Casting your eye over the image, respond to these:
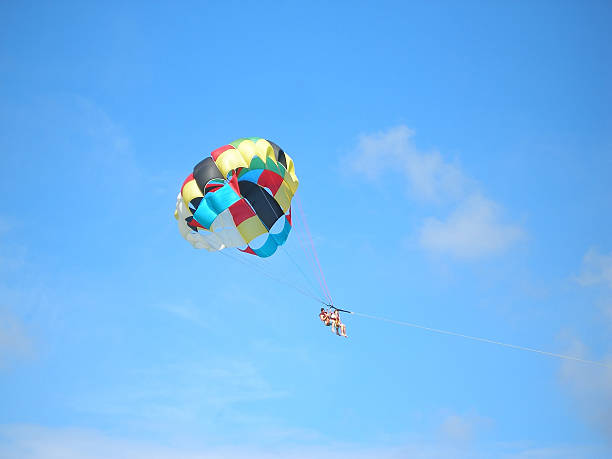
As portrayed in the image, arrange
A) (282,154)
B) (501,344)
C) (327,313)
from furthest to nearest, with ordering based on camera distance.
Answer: (282,154)
(327,313)
(501,344)

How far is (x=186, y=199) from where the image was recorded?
28.2 metres

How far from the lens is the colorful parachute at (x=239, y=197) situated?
27922 millimetres

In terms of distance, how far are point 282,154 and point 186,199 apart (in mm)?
4339

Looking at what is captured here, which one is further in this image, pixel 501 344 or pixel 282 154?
pixel 282 154

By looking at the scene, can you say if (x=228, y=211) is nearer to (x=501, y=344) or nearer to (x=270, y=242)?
(x=270, y=242)

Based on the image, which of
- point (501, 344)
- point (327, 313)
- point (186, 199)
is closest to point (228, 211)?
point (186, 199)

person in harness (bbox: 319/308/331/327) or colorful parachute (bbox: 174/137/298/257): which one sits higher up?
colorful parachute (bbox: 174/137/298/257)

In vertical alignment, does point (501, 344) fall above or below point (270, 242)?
below

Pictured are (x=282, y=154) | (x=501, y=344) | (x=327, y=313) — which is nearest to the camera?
(x=501, y=344)

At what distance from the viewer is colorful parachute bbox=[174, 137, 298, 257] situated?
27922 mm

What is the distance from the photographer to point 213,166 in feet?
92.0

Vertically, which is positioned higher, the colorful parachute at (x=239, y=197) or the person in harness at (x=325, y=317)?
the colorful parachute at (x=239, y=197)

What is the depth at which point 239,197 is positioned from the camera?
2808 centimetres

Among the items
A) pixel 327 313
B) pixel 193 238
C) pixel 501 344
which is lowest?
pixel 501 344
